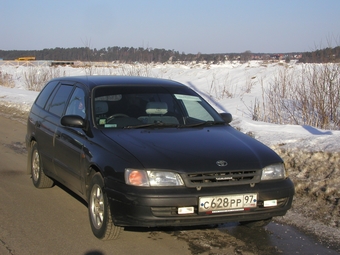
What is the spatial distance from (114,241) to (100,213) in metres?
0.30

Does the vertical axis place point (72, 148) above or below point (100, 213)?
above

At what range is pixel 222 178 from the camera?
439cm

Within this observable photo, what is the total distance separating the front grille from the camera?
4.32 metres

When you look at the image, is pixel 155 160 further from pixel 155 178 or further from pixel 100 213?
pixel 100 213

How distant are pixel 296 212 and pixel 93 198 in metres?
2.34

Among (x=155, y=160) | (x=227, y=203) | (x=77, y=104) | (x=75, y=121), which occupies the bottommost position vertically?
(x=227, y=203)

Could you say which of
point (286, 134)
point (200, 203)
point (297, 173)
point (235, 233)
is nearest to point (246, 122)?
point (286, 134)

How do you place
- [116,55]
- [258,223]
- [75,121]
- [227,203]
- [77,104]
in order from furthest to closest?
[116,55] → [77,104] → [75,121] → [258,223] → [227,203]

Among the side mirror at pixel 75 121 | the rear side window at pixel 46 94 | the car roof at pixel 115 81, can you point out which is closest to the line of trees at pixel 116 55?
the rear side window at pixel 46 94

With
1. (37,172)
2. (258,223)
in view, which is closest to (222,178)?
(258,223)

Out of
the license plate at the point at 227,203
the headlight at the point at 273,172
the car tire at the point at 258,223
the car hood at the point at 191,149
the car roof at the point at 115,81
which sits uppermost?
the car roof at the point at 115,81

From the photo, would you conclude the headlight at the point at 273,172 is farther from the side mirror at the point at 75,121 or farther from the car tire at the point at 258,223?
the side mirror at the point at 75,121

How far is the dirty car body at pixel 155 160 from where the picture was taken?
431cm

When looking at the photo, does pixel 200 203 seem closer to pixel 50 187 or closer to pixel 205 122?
pixel 205 122
